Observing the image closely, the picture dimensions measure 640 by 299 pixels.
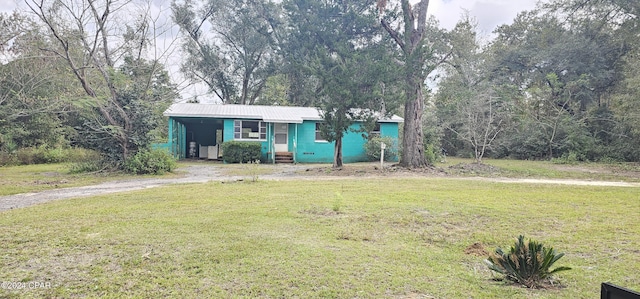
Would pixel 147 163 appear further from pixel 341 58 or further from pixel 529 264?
pixel 529 264

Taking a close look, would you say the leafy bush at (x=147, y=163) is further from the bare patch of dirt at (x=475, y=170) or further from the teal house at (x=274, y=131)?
the bare patch of dirt at (x=475, y=170)

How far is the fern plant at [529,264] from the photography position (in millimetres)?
2963

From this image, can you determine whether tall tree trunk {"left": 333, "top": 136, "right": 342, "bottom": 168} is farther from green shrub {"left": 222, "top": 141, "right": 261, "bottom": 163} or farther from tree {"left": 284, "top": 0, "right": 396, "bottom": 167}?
green shrub {"left": 222, "top": 141, "right": 261, "bottom": 163}

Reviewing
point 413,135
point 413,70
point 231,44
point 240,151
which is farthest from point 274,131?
point 231,44

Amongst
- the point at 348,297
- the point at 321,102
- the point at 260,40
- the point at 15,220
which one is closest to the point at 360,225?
the point at 348,297

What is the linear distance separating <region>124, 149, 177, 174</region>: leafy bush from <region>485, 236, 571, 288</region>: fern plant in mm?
11104

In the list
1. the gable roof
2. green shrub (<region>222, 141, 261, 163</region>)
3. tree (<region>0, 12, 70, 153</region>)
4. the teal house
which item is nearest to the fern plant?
tree (<region>0, 12, 70, 153</region>)

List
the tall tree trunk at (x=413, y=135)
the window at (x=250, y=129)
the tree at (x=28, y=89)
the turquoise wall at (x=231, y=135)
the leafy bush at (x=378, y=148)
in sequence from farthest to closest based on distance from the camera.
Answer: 1. the leafy bush at (x=378, y=148)
2. the window at (x=250, y=129)
3. the turquoise wall at (x=231, y=135)
4. the tall tree trunk at (x=413, y=135)
5. the tree at (x=28, y=89)

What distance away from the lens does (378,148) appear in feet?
62.9

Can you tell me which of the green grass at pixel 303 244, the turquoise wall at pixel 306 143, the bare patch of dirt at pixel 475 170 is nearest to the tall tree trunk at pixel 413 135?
the bare patch of dirt at pixel 475 170

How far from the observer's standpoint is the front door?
19.4 m

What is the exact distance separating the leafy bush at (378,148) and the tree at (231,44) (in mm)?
15566

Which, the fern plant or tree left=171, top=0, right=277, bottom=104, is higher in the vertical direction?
tree left=171, top=0, right=277, bottom=104

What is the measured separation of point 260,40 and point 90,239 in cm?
2854
